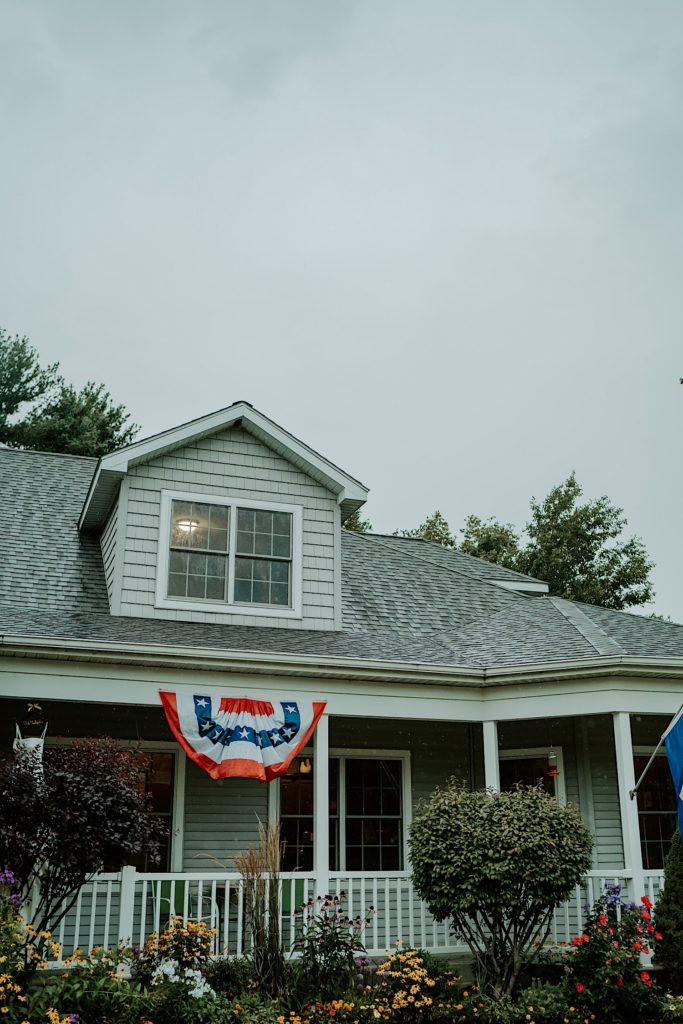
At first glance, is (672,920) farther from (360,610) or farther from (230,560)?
(230,560)

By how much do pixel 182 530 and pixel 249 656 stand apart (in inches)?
105

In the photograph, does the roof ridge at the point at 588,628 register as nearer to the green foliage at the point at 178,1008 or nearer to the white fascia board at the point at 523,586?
the white fascia board at the point at 523,586

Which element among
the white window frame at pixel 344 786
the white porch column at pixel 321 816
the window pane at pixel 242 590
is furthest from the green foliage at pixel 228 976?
the window pane at pixel 242 590

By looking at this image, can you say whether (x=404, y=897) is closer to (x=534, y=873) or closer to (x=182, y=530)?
(x=534, y=873)

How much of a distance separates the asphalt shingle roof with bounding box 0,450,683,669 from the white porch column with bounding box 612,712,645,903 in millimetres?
818

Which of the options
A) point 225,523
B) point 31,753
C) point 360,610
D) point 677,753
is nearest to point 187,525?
point 225,523

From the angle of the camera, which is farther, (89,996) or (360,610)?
(360,610)

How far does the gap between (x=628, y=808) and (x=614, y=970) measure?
1803 millimetres

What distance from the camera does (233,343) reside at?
3186 centimetres

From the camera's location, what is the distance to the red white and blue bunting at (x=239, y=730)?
9.95 metres

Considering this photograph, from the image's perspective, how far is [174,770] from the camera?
1150cm

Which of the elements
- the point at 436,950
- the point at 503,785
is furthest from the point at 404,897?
the point at 503,785

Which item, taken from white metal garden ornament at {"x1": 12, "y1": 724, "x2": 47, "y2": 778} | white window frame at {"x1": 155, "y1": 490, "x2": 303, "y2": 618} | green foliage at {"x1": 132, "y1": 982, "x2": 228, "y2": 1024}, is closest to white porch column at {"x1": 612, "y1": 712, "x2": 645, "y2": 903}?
white window frame at {"x1": 155, "y1": 490, "x2": 303, "y2": 618}

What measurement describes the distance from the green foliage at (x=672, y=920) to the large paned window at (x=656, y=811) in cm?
246
